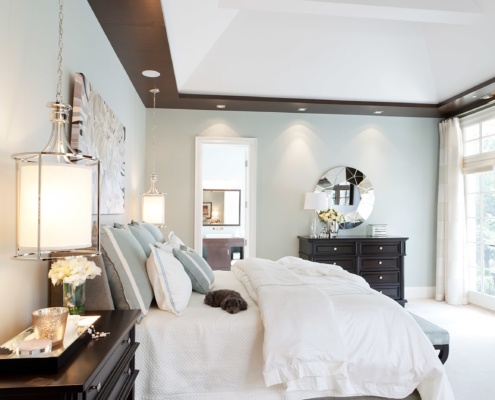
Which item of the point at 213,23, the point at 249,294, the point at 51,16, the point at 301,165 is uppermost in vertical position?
the point at 213,23

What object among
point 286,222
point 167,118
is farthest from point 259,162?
point 167,118

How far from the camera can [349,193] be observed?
5.39 meters

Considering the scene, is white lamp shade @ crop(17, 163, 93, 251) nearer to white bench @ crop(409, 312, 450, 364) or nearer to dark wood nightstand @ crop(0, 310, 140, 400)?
dark wood nightstand @ crop(0, 310, 140, 400)

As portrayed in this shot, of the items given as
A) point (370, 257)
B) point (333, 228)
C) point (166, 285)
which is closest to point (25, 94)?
point (166, 285)

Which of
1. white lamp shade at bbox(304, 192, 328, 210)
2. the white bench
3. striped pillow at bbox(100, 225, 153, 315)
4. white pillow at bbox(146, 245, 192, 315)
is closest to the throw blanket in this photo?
the white bench

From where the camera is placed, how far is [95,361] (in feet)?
3.84

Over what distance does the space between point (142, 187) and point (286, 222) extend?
2017 millimetres

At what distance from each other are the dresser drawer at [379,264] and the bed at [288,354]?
9.27 ft

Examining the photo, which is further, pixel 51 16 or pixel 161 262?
pixel 161 262

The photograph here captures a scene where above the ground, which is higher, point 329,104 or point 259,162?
point 329,104

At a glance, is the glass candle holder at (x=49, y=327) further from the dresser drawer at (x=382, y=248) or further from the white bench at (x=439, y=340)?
the dresser drawer at (x=382, y=248)

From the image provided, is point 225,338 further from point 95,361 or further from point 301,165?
point 301,165

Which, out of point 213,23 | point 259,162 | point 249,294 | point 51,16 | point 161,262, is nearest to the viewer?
point 51,16

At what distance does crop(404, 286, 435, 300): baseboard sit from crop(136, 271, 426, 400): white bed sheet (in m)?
3.93
